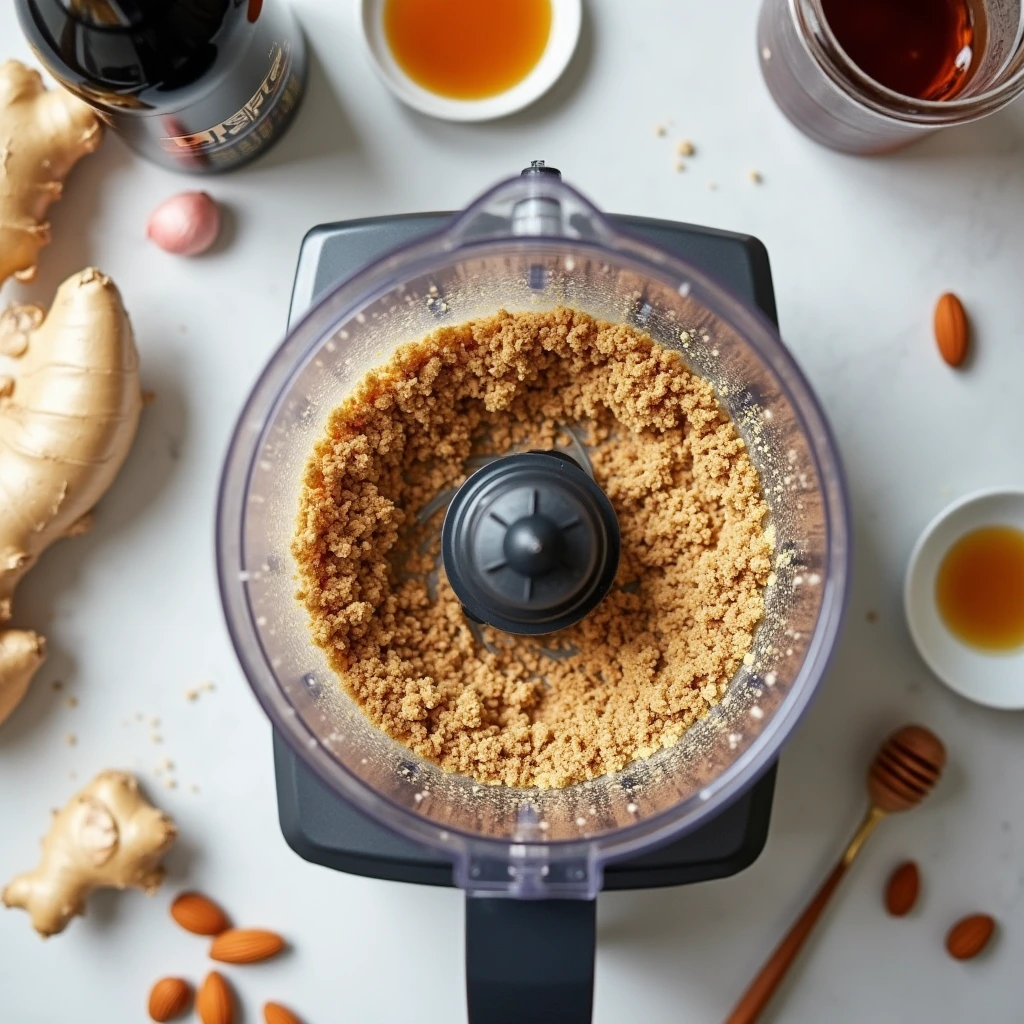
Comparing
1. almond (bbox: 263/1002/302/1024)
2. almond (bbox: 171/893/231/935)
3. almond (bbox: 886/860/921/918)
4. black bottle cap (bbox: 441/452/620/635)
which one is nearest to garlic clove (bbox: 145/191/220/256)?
black bottle cap (bbox: 441/452/620/635)

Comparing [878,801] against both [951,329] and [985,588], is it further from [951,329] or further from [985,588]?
[951,329]

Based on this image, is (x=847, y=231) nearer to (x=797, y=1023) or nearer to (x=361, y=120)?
(x=361, y=120)

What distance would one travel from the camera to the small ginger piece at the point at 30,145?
0.84m

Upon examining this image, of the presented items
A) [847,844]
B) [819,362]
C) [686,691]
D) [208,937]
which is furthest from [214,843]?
[819,362]

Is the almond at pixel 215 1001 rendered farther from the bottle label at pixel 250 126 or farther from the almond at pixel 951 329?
the almond at pixel 951 329

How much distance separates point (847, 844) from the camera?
35.0 inches

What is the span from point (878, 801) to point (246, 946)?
1.88 feet

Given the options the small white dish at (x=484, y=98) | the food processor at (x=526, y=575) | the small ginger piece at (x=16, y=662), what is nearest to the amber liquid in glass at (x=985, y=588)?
the food processor at (x=526, y=575)

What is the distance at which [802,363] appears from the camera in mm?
881

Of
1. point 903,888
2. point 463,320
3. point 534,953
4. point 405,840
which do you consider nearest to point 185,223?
point 463,320

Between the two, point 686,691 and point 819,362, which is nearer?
point 686,691

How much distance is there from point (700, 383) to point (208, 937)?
0.66 meters

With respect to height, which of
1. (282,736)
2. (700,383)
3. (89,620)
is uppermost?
(700,383)

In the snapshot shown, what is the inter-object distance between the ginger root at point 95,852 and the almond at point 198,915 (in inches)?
1.2
